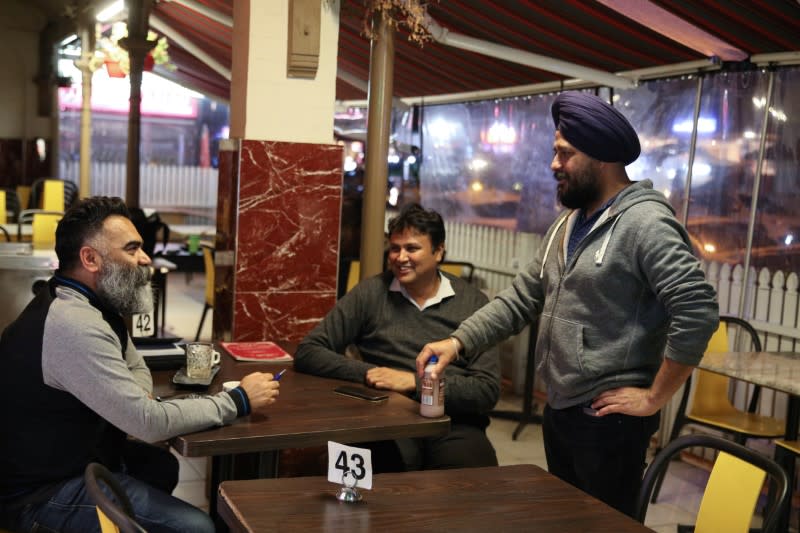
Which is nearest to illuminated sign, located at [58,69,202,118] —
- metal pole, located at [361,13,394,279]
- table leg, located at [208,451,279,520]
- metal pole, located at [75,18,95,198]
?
metal pole, located at [75,18,95,198]

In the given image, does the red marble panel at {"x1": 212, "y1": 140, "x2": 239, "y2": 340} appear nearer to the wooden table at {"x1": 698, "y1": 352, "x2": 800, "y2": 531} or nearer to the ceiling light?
the wooden table at {"x1": 698, "y1": 352, "x2": 800, "y2": 531}

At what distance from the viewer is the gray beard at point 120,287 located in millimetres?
2596

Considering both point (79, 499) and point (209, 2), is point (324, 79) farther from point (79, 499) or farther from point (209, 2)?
point (209, 2)

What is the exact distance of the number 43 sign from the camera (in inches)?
81.9

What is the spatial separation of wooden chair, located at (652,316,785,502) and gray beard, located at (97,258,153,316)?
9.92ft

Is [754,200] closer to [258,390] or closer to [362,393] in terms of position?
[362,393]

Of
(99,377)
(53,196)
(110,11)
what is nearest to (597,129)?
(99,377)

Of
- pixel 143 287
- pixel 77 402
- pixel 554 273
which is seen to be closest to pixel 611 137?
pixel 554 273

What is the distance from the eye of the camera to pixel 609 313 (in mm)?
2455

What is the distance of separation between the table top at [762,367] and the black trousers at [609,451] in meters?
1.47

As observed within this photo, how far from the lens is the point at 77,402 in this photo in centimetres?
244

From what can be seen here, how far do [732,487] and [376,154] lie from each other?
2.77m

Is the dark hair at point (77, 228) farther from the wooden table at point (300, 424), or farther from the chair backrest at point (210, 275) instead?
the chair backrest at point (210, 275)

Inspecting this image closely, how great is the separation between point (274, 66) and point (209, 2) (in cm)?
425
